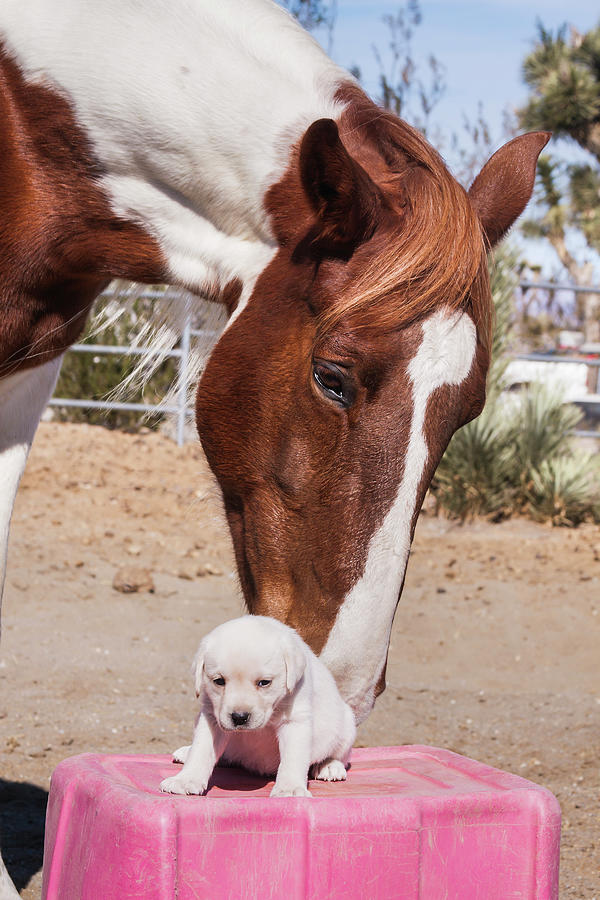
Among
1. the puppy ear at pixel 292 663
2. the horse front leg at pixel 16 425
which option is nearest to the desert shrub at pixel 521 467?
the horse front leg at pixel 16 425

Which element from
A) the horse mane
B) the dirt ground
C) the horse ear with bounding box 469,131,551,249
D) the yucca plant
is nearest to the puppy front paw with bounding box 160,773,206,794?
the dirt ground

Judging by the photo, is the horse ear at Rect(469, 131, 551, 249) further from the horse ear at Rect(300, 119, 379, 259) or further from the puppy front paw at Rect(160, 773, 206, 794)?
the puppy front paw at Rect(160, 773, 206, 794)

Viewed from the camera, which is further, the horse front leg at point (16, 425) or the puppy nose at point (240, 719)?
the horse front leg at point (16, 425)

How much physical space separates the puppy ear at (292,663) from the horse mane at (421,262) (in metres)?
0.61

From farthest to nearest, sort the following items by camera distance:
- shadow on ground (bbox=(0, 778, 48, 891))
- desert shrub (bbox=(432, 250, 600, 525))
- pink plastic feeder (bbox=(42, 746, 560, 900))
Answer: desert shrub (bbox=(432, 250, 600, 525)) → shadow on ground (bbox=(0, 778, 48, 891)) → pink plastic feeder (bbox=(42, 746, 560, 900))

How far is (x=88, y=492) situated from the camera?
7.75 metres

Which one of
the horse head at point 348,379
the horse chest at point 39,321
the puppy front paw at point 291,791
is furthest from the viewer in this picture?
the horse chest at point 39,321

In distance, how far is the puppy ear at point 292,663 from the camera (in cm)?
172

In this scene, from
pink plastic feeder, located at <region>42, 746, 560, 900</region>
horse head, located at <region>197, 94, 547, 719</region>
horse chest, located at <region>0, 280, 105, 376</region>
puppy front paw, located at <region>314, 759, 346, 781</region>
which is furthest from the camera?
horse chest, located at <region>0, 280, 105, 376</region>

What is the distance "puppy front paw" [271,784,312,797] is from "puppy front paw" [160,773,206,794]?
5.0 inches

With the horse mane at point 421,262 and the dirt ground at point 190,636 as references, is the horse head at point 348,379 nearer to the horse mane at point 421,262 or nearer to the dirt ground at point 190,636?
the horse mane at point 421,262

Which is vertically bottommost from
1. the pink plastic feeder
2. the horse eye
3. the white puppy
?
the pink plastic feeder

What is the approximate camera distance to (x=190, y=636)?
525cm

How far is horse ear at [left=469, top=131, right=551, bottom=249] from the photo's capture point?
226 centimetres
